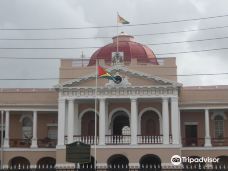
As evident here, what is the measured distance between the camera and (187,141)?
3916 cm

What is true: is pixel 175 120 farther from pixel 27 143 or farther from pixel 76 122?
pixel 27 143

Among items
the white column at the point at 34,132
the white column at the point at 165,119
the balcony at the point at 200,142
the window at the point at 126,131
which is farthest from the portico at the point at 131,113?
the white column at the point at 34,132

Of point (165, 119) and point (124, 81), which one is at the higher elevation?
point (124, 81)

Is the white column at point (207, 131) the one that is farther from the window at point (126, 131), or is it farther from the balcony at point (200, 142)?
the window at point (126, 131)

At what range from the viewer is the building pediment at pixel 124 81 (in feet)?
118

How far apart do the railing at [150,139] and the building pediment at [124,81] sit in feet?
11.4

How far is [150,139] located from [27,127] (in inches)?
429

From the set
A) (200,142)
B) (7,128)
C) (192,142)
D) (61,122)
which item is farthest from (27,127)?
(200,142)

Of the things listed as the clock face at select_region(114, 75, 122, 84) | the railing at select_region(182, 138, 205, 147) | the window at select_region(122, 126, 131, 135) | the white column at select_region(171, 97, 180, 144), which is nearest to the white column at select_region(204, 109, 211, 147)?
the railing at select_region(182, 138, 205, 147)

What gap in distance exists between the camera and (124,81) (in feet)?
119

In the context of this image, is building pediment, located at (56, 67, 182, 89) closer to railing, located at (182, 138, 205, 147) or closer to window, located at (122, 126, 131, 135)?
window, located at (122, 126, 131, 135)

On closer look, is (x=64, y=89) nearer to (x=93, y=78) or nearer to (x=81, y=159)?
(x=93, y=78)

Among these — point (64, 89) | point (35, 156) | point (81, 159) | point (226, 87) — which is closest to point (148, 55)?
point (226, 87)

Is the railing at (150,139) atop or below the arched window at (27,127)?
below
